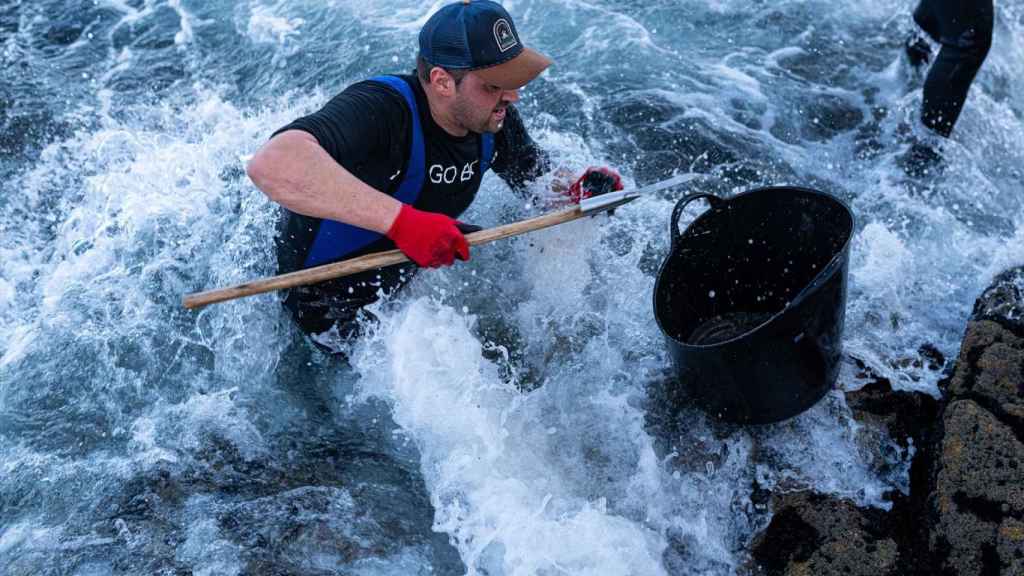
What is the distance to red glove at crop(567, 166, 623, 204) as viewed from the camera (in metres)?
3.32

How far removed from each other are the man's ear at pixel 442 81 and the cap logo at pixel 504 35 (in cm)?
20

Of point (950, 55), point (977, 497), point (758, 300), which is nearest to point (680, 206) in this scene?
point (758, 300)

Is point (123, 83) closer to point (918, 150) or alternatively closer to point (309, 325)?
point (309, 325)

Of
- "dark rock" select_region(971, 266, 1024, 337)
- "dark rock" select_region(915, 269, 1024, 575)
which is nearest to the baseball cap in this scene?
"dark rock" select_region(915, 269, 1024, 575)

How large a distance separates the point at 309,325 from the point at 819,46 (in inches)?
171

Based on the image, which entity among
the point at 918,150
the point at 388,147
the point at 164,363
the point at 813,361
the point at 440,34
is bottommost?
the point at 918,150

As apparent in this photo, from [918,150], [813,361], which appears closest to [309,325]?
[813,361]

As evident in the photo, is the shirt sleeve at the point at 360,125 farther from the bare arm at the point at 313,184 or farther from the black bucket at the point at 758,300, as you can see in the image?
the black bucket at the point at 758,300

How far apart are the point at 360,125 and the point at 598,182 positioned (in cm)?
111

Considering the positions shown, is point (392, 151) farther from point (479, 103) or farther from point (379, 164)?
point (479, 103)

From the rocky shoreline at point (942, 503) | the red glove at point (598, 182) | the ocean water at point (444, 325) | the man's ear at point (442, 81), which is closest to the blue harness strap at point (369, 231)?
the man's ear at point (442, 81)

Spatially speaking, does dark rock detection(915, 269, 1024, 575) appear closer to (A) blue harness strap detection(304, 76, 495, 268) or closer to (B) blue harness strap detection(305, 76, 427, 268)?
(A) blue harness strap detection(304, 76, 495, 268)

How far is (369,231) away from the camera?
119 inches

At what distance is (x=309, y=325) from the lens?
3.40 meters
